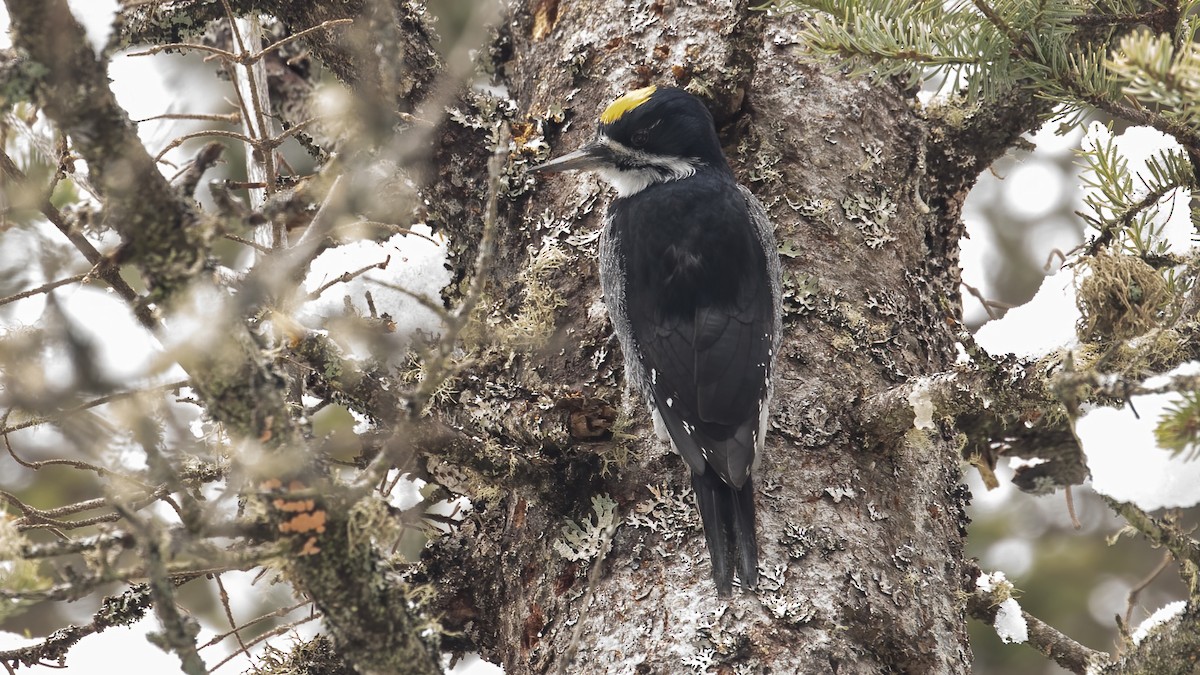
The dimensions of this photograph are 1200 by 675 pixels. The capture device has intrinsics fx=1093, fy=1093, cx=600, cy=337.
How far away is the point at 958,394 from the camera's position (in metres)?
2.43

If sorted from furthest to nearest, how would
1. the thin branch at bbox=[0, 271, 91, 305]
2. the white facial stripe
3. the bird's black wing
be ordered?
the white facial stripe < the bird's black wing < the thin branch at bbox=[0, 271, 91, 305]

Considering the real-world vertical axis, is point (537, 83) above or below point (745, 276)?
above

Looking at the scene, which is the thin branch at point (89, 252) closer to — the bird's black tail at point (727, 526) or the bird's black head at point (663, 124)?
the bird's black tail at point (727, 526)

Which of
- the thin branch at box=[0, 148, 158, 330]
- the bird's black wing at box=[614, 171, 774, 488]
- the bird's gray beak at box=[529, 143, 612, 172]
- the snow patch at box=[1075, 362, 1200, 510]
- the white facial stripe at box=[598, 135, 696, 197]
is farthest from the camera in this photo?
the white facial stripe at box=[598, 135, 696, 197]

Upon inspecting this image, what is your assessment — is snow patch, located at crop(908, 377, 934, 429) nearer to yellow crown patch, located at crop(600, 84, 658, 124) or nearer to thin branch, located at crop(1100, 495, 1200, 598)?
thin branch, located at crop(1100, 495, 1200, 598)

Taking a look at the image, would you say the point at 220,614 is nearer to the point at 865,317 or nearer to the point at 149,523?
the point at 865,317

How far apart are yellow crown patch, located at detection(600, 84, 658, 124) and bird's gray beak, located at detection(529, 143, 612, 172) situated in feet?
0.29

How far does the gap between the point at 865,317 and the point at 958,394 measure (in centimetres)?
64

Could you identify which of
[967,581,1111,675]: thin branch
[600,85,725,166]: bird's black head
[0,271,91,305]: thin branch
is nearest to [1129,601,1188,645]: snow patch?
[967,581,1111,675]: thin branch

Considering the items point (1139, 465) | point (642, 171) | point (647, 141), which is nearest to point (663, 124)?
point (647, 141)

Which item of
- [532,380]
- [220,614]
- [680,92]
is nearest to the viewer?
[532,380]

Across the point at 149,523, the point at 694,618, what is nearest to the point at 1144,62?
the point at 694,618

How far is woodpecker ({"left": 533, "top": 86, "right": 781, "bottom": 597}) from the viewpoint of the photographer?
9.64 ft

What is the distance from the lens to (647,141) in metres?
3.55
